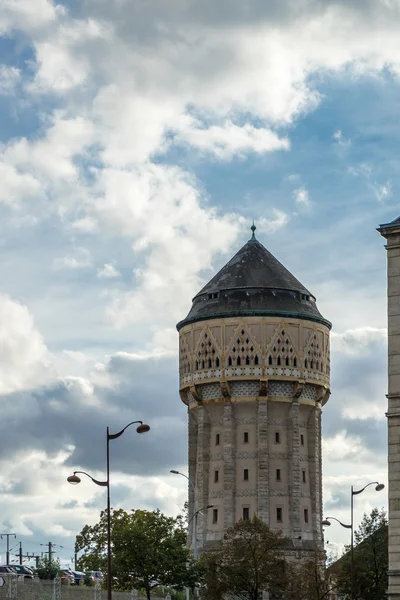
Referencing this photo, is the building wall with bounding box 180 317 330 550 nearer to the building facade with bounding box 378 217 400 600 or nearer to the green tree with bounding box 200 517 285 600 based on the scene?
the green tree with bounding box 200 517 285 600

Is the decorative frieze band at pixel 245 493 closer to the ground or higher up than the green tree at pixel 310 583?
higher up

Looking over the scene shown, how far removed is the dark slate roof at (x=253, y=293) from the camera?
122m

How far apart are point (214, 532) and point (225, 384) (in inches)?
486

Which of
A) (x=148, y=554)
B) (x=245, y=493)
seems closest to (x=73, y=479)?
(x=148, y=554)

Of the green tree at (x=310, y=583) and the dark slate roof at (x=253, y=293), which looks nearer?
the green tree at (x=310, y=583)

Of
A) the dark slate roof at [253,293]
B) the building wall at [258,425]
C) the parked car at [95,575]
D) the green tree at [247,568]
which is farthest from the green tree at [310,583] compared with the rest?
the dark slate roof at [253,293]

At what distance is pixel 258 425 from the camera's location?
392 feet

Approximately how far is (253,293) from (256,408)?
396 inches

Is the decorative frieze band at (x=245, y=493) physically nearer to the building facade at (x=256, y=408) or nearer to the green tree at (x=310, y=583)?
the building facade at (x=256, y=408)

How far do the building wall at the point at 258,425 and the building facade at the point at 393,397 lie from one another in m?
56.3

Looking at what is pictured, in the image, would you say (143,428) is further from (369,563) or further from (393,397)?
(369,563)

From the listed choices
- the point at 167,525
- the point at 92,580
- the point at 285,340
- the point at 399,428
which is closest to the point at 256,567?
the point at 167,525

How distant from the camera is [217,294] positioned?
408ft

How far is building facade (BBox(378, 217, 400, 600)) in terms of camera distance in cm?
6044
